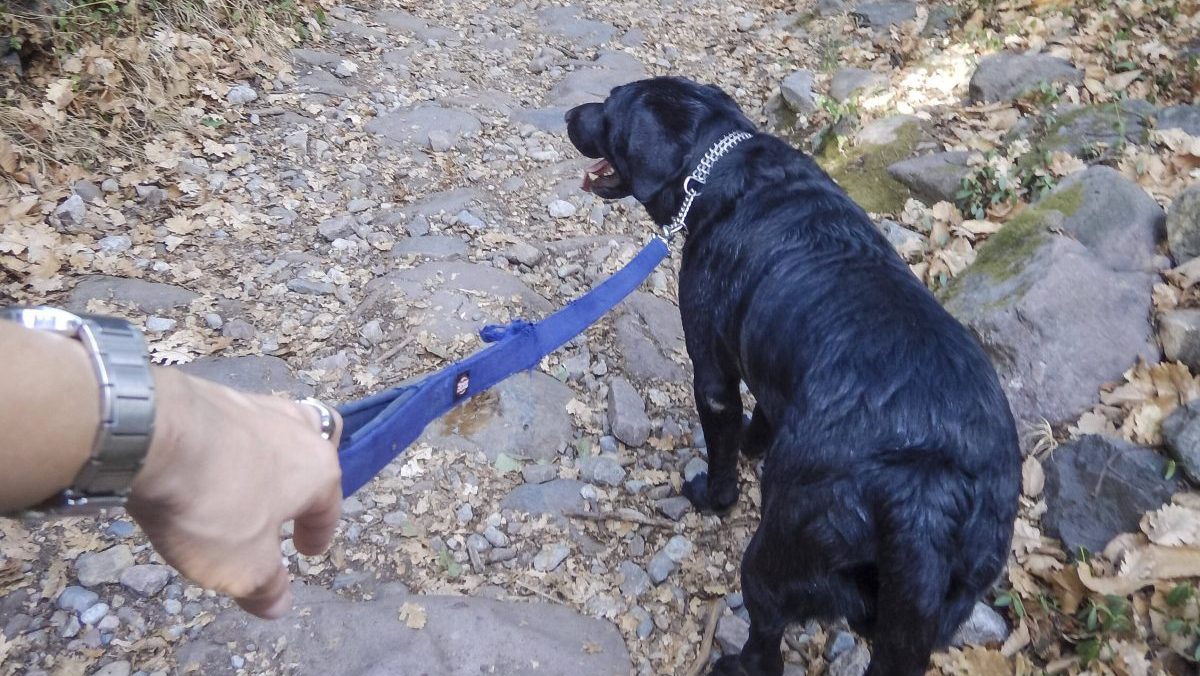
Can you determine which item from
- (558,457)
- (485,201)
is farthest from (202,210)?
(558,457)

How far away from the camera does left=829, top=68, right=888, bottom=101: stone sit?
5.89 metres

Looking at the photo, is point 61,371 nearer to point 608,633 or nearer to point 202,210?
point 608,633

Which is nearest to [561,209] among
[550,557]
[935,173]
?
[935,173]

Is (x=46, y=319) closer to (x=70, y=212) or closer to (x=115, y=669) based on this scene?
(x=115, y=669)

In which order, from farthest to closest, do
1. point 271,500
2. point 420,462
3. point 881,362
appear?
point 420,462, point 881,362, point 271,500

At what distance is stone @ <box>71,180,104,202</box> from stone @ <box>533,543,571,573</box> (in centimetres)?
332

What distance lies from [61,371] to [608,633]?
2360 mm

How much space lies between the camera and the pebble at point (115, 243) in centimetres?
412

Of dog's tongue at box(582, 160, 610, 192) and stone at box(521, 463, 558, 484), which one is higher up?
dog's tongue at box(582, 160, 610, 192)

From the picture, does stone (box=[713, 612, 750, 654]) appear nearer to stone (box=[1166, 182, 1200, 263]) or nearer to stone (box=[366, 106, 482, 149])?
stone (box=[1166, 182, 1200, 263])

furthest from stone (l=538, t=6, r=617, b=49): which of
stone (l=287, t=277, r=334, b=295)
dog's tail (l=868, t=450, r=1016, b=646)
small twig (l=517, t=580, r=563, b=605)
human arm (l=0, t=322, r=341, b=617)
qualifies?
human arm (l=0, t=322, r=341, b=617)

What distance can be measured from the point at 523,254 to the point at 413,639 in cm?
251

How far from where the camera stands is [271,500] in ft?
3.45

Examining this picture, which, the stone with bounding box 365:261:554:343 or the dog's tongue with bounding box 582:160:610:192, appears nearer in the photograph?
the dog's tongue with bounding box 582:160:610:192
